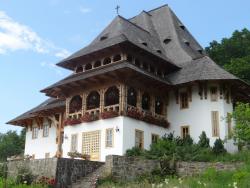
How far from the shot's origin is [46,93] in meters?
32.1

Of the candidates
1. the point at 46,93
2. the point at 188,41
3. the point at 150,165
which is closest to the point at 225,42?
the point at 188,41

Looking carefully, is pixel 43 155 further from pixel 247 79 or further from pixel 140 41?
pixel 247 79

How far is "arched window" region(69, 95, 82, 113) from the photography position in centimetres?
3065

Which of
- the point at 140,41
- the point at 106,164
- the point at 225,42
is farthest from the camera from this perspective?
the point at 225,42

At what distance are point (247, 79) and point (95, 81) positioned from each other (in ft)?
57.4

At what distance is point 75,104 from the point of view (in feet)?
103

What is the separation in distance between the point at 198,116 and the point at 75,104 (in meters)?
8.68

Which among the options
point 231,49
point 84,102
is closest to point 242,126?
point 84,102

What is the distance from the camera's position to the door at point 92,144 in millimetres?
27375

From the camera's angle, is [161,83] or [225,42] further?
[225,42]

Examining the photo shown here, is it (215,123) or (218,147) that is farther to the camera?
(215,123)

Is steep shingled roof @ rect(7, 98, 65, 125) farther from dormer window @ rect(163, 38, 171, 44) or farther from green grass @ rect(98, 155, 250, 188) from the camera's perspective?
green grass @ rect(98, 155, 250, 188)

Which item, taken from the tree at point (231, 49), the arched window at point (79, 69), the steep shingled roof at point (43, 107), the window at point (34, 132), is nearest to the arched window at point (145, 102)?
the arched window at point (79, 69)

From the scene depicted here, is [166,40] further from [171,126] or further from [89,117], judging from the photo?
[89,117]
